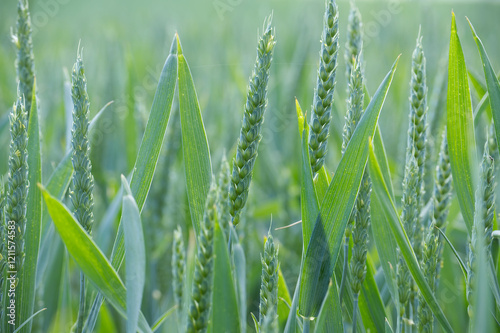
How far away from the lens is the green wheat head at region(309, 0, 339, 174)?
1.29 feet

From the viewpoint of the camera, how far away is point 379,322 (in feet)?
1.64

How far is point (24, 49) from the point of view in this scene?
55cm

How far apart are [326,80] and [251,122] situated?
3.1 inches

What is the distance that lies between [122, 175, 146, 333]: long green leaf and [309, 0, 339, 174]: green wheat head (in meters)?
0.17

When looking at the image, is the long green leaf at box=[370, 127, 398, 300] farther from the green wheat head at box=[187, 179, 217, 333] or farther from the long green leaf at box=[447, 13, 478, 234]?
the green wheat head at box=[187, 179, 217, 333]

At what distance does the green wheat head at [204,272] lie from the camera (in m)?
0.31

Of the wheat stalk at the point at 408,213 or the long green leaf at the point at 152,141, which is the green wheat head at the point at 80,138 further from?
the wheat stalk at the point at 408,213

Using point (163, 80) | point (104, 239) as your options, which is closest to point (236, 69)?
point (104, 239)

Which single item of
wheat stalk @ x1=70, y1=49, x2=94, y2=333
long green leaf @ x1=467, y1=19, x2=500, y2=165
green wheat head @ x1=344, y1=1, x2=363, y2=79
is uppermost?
green wheat head @ x1=344, y1=1, x2=363, y2=79

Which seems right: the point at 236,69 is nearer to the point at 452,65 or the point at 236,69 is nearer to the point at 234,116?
the point at 234,116

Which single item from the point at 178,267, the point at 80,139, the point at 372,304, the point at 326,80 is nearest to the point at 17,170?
the point at 80,139

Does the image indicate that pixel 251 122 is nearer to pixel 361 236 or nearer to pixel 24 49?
pixel 361 236

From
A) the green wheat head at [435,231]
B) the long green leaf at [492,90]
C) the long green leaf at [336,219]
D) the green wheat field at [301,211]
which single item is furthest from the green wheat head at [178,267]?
the long green leaf at [492,90]

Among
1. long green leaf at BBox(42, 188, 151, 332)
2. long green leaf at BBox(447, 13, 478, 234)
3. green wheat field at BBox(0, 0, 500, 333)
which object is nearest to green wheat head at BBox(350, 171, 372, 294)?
green wheat field at BBox(0, 0, 500, 333)
